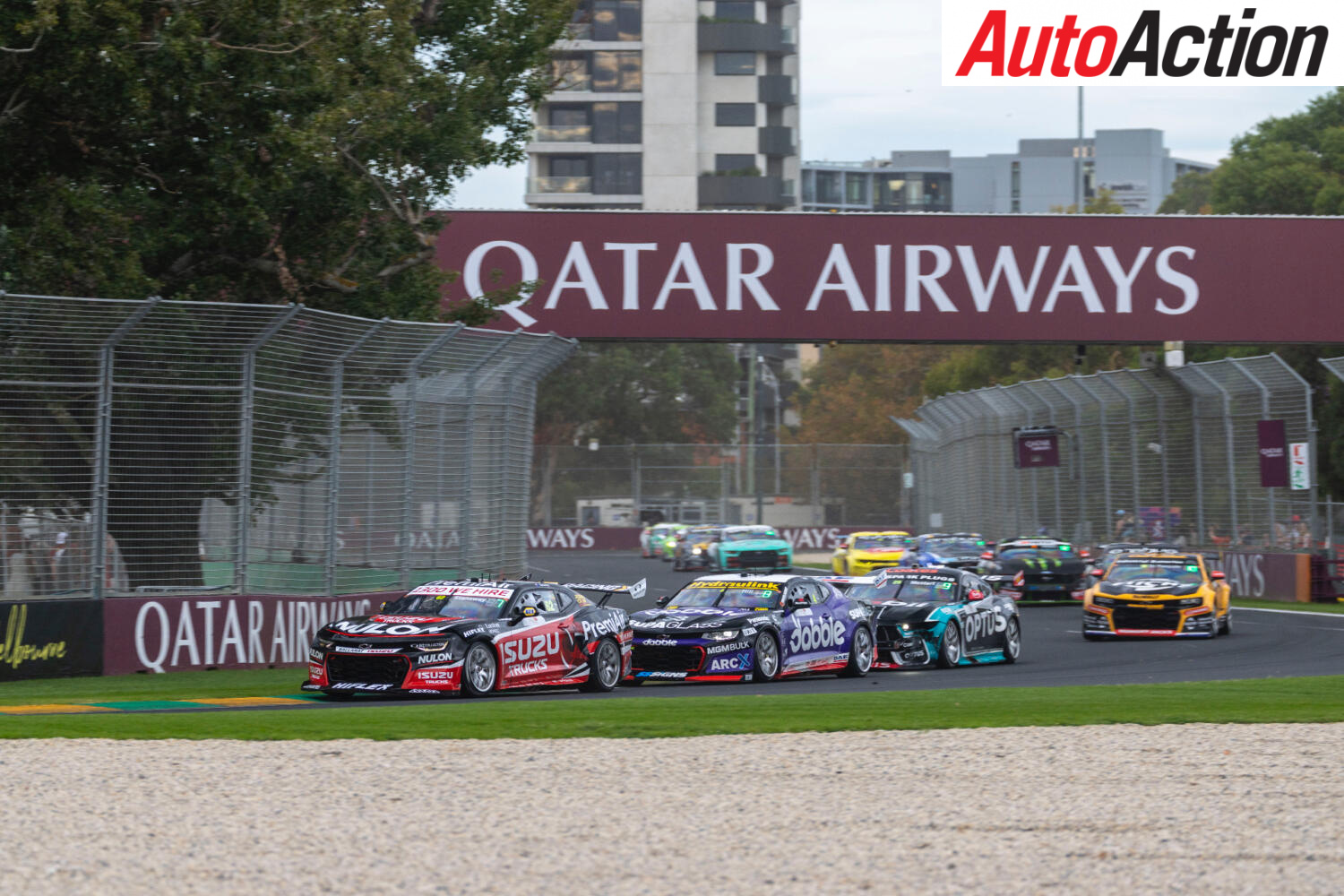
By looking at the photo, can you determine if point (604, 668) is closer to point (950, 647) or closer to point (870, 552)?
point (950, 647)

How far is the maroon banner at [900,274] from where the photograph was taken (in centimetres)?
2653

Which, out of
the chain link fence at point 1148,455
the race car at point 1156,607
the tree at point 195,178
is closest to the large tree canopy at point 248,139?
the tree at point 195,178

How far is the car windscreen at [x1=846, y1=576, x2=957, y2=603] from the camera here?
20.2 meters

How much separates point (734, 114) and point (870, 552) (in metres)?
55.5

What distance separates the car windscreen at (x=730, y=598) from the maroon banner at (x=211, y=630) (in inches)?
151

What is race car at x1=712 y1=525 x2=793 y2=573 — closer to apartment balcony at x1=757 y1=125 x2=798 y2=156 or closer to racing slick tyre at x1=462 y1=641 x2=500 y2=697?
racing slick tyre at x1=462 y1=641 x2=500 y2=697

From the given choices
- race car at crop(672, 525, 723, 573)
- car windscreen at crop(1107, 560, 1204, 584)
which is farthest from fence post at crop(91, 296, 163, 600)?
race car at crop(672, 525, 723, 573)

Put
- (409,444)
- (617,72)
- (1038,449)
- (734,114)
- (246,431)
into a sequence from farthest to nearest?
(734,114) < (617,72) < (1038,449) < (409,444) < (246,431)

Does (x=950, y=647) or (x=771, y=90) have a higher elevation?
(x=771, y=90)

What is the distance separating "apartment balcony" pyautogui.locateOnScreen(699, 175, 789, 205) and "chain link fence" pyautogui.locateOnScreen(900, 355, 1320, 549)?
130 feet

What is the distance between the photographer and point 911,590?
67.0ft

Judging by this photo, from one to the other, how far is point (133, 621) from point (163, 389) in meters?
2.29

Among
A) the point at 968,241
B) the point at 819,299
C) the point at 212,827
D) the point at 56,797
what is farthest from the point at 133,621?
the point at 968,241

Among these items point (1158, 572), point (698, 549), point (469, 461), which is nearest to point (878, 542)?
point (698, 549)
